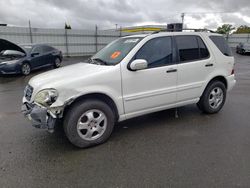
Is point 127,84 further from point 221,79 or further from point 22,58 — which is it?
point 22,58

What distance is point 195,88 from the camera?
3.99 m

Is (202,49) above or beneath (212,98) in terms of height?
above

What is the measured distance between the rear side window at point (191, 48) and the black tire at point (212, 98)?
72cm

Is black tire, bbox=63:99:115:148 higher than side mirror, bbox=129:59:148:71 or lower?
lower

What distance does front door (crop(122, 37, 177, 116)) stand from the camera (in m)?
3.25

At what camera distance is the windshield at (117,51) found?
334cm

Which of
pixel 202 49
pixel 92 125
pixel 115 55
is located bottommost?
pixel 92 125

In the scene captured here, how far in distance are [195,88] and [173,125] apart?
88 cm

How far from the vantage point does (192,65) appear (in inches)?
152

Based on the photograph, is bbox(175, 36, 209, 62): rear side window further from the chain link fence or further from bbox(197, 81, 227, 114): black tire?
the chain link fence

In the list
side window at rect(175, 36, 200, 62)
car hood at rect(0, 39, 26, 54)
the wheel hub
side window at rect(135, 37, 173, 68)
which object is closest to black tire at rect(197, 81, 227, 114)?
side window at rect(175, 36, 200, 62)

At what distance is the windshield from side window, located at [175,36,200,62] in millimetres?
857

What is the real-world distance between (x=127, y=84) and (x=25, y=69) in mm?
7912

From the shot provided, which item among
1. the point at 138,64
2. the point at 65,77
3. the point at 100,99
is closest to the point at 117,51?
the point at 138,64
